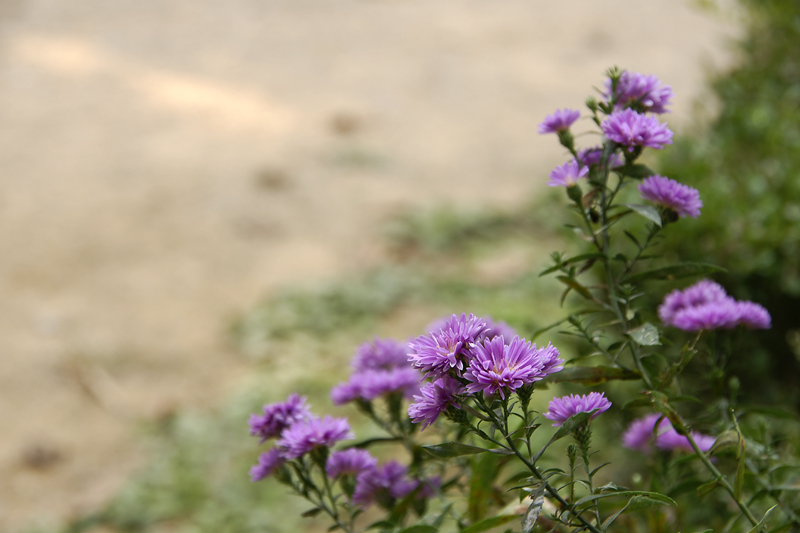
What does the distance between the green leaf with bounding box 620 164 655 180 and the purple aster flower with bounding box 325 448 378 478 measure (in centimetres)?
46

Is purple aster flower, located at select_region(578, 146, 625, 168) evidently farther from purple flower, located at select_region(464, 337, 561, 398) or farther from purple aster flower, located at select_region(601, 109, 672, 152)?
purple flower, located at select_region(464, 337, 561, 398)

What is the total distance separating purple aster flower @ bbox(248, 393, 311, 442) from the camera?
2.88 feet

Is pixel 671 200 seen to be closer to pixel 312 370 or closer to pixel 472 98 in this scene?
pixel 312 370

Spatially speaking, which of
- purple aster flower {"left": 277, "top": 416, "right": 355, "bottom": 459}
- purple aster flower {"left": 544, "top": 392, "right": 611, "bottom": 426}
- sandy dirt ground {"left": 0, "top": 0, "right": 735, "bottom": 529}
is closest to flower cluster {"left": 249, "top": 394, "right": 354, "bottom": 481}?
purple aster flower {"left": 277, "top": 416, "right": 355, "bottom": 459}

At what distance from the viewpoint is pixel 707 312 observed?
923 mm

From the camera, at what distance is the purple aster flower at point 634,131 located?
815 millimetres

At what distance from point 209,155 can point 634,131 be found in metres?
3.73

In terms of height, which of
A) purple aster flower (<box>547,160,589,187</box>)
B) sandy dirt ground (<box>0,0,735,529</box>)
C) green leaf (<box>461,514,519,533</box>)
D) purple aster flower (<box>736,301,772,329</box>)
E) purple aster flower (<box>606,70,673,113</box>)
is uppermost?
sandy dirt ground (<box>0,0,735,529</box>)

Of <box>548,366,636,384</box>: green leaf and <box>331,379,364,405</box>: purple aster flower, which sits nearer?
<box>548,366,636,384</box>: green leaf

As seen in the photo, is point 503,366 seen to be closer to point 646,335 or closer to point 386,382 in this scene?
point 646,335

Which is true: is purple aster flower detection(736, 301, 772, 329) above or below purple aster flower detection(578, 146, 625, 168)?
below

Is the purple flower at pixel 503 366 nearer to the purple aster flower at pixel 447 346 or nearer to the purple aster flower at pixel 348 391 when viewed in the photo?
the purple aster flower at pixel 447 346

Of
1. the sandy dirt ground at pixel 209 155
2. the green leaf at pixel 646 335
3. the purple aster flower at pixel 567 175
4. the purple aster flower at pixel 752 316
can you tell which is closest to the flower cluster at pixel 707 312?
the purple aster flower at pixel 752 316

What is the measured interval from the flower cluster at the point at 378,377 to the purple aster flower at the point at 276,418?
108 millimetres
